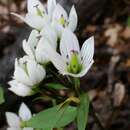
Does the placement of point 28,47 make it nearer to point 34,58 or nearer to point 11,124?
point 34,58

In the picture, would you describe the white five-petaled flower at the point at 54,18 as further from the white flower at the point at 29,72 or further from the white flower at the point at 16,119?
the white flower at the point at 16,119

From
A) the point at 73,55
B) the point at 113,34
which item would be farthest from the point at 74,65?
the point at 113,34

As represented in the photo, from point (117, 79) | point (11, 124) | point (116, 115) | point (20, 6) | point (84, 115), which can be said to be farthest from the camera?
point (20, 6)

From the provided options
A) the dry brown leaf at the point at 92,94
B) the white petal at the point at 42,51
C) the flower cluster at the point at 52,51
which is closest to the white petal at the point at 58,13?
the flower cluster at the point at 52,51

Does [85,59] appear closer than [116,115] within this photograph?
Yes

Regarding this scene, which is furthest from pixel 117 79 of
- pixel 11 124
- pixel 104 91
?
pixel 11 124

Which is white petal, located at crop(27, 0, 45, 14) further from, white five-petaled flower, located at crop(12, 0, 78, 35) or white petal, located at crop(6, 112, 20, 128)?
white petal, located at crop(6, 112, 20, 128)
